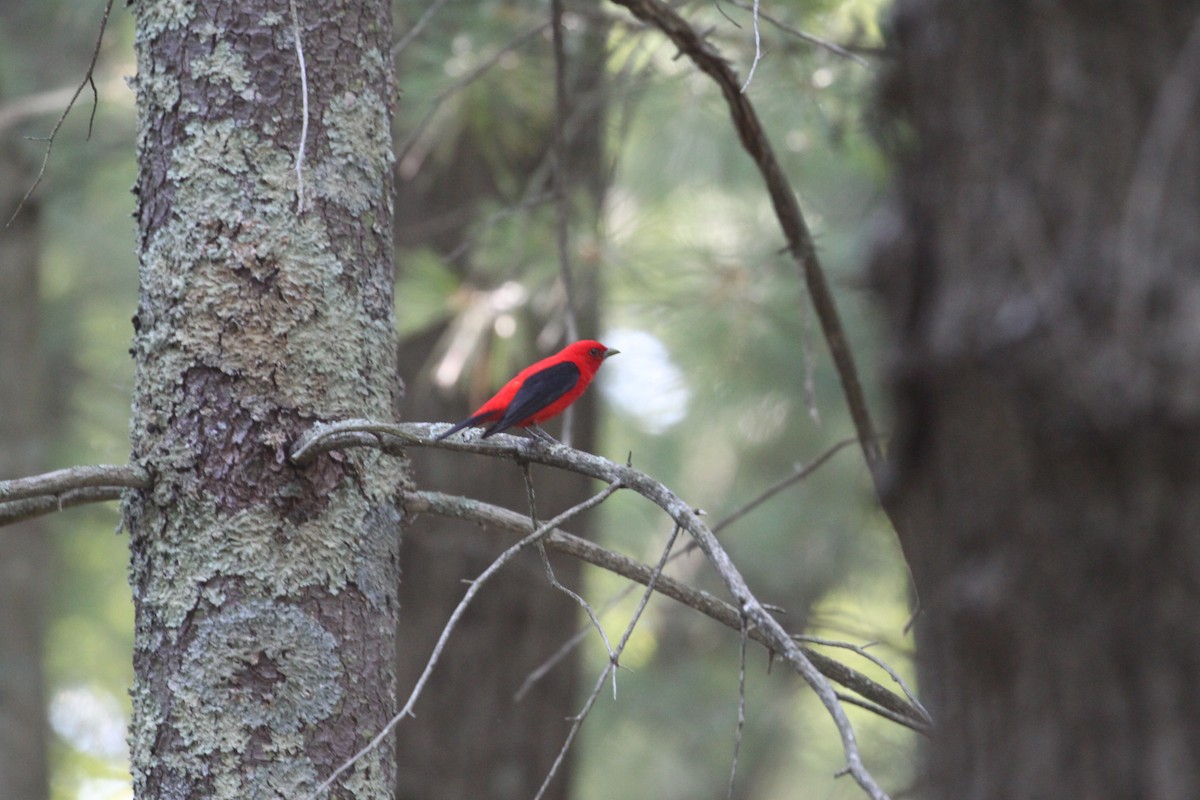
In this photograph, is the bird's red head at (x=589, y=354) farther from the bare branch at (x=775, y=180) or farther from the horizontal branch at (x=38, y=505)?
the horizontal branch at (x=38, y=505)

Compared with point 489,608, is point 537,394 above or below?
below

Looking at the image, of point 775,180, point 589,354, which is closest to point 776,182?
point 775,180

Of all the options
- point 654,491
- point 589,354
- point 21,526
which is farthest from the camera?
point 21,526

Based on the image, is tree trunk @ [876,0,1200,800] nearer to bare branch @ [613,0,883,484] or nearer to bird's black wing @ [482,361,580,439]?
bare branch @ [613,0,883,484]

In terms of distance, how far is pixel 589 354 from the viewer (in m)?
3.83

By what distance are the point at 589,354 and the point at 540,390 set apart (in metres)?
0.67

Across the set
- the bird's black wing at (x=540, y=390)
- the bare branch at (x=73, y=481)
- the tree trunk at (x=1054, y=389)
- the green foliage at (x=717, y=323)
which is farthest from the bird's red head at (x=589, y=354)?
the tree trunk at (x=1054, y=389)

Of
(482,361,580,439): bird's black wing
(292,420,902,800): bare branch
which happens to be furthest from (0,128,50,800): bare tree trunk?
(292,420,902,800): bare branch

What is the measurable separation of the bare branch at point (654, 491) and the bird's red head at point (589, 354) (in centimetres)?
144

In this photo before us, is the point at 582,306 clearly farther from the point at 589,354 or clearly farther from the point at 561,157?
the point at 561,157

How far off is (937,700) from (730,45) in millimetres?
3615

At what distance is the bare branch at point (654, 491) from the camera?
1.35 meters

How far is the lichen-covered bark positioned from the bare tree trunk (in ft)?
16.3

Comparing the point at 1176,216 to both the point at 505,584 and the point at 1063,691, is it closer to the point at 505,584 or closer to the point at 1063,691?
the point at 1063,691
